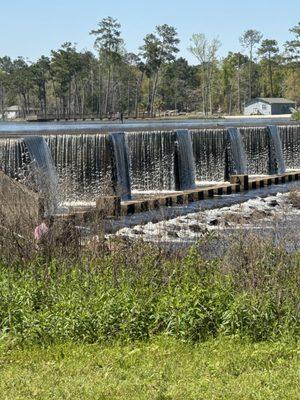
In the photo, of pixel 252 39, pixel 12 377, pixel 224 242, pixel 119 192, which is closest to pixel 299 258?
pixel 224 242

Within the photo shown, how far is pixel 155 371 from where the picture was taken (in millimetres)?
8656

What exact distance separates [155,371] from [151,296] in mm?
2245

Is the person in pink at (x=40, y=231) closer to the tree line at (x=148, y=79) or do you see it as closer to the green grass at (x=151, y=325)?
the green grass at (x=151, y=325)

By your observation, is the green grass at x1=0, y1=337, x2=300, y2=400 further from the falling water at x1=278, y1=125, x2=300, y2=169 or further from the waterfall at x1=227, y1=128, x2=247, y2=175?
the falling water at x1=278, y1=125, x2=300, y2=169

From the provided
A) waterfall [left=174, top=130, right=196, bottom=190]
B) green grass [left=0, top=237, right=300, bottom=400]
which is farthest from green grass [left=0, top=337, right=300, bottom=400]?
waterfall [left=174, top=130, right=196, bottom=190]

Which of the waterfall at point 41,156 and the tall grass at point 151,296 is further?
the waterfall at point 41,156

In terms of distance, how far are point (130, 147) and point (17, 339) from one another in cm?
2199

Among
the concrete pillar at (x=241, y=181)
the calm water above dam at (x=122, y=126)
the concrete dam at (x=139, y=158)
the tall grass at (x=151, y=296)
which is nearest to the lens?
the tall grass at (x=151, y=296)

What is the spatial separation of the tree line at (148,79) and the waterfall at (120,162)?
3150 inches

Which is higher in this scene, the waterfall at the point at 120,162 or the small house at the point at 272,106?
the small house at the point at 272,106

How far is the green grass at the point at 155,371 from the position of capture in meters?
7.79

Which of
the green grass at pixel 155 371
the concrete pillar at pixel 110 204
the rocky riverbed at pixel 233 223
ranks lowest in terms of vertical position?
the rocky riverbed at pixel 233 223

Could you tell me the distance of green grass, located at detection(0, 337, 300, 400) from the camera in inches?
307

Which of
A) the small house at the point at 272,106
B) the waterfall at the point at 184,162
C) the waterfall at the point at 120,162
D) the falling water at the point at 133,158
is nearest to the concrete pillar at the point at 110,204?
the falling water at the point at 133,158
